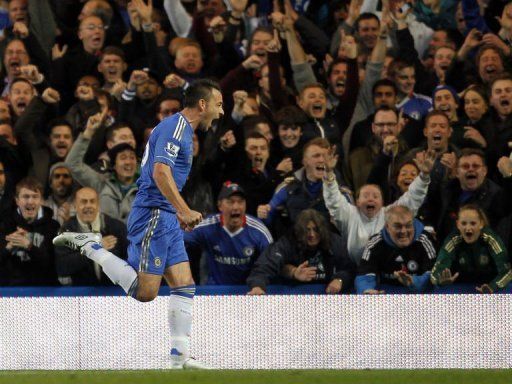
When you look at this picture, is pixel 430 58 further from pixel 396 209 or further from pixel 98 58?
pixel 98 58

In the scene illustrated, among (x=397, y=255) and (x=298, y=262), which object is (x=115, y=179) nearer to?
(x=298, y=262)

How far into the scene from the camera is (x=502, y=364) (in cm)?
773

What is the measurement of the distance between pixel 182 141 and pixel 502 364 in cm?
308

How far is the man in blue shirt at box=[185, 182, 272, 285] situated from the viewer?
28.9ft

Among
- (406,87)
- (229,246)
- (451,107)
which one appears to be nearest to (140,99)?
(229,246)

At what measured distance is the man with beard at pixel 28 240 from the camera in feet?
29.4

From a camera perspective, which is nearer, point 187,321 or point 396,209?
point 187,321

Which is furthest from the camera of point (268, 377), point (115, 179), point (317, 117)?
point (317, 117)

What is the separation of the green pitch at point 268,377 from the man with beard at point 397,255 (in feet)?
6.00

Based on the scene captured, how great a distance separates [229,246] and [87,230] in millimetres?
1198

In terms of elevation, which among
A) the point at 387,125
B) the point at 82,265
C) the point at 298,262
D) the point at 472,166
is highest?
the point at 387,125

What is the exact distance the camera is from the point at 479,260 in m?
8.38

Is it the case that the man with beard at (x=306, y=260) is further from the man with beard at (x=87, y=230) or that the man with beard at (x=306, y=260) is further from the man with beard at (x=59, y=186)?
the man with beard at (x=59, y=186)

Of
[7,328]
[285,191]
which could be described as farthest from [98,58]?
[7,328]
